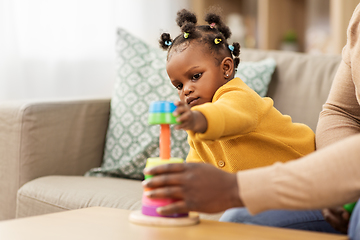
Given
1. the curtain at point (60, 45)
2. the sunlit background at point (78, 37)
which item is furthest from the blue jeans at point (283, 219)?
the curtain at point (60, 45)

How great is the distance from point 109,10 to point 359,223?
7.21 feet

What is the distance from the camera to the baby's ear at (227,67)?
1.10m

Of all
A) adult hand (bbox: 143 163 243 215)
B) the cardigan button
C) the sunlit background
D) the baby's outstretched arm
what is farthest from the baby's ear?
the sunlit background

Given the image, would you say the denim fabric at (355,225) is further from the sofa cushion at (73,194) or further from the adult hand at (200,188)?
the sofa cushion at (73,194)

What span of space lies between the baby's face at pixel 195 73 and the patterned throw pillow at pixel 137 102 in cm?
49

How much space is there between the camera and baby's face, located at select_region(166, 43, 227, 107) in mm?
1044

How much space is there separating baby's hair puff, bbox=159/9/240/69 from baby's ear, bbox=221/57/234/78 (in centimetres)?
1

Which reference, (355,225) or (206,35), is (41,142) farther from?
(355,225)

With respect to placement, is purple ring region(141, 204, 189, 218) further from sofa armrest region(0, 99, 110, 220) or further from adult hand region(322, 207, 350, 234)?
sofa armrest region(0, 99, 110, 220)

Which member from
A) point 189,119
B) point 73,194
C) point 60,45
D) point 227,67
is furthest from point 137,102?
point 189,119

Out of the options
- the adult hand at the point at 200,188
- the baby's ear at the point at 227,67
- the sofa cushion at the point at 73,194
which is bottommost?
the sofa cushion at the point at 73,194

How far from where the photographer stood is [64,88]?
231cm

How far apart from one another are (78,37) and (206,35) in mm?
1449

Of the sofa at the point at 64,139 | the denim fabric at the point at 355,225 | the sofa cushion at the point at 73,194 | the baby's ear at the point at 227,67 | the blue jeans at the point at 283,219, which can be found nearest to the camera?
the denim fabric at the point at 355,225
